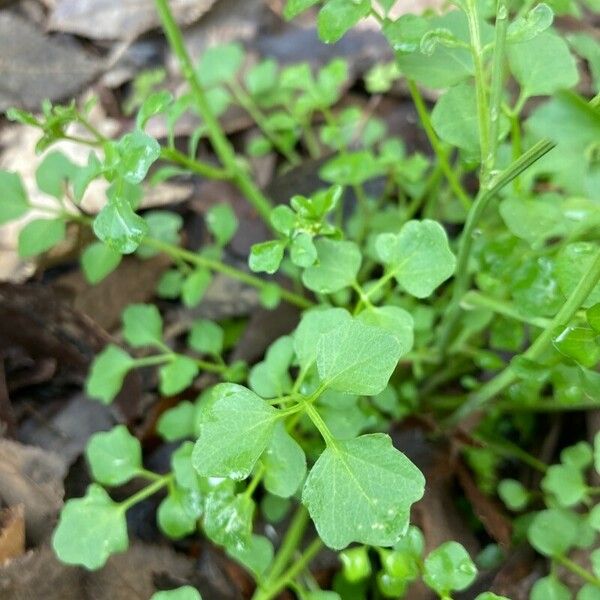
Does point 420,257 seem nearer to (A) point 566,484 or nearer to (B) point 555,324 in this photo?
(B) point 555,324

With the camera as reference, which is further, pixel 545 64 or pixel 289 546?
pixel 289 546

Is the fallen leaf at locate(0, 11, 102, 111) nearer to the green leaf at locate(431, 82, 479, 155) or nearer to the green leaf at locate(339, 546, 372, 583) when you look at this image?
the green leaf at locate(431, 82, 479, 155)

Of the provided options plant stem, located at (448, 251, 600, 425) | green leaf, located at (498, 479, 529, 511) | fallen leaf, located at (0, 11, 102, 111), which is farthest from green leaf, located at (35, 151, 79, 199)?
green leaf, located at (498, 479, 529, 511)

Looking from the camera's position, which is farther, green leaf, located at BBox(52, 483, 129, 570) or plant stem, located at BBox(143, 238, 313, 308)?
plant stem, located at BBox(143, 238, 313, 308)

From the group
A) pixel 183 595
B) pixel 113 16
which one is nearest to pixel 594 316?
pixel 183 595

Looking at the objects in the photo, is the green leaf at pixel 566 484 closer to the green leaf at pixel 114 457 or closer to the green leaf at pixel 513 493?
the green leaf at pixel 513 493

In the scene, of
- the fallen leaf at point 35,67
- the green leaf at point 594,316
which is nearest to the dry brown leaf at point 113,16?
the fallen leaf at point 35,67
